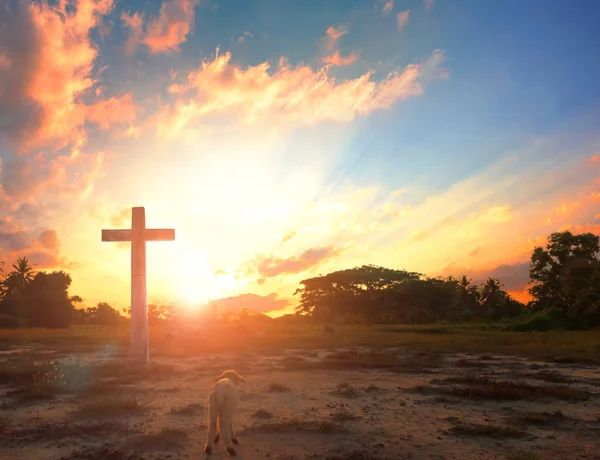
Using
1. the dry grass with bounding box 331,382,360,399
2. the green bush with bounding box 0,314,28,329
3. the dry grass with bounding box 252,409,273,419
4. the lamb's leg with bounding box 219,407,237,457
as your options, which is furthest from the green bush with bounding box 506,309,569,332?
the green bush with bounding box 0,314,28,329

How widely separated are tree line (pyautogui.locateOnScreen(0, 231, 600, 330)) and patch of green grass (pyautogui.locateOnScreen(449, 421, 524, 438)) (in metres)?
45.0

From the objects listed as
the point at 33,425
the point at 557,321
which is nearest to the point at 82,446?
the point at 33,425

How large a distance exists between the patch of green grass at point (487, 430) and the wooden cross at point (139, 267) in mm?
15076

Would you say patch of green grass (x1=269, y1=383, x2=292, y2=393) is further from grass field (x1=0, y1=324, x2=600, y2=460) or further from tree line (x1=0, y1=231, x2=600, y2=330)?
tree line (x1=0, y1=231, x2=600, y2=330)

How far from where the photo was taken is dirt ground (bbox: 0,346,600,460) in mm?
7555

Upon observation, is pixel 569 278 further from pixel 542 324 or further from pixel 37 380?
pixel 37 380

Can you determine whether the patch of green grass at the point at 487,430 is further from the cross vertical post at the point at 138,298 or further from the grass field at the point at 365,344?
the grass field at the point at 365,344

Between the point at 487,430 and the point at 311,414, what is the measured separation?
386 cm

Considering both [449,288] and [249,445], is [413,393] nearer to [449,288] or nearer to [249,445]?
[249,445]

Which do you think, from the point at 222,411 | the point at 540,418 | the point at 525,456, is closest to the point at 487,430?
the point at 525,456

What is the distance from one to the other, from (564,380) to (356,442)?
10.7 m

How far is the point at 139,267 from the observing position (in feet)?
66.0

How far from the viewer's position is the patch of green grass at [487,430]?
8344 mm

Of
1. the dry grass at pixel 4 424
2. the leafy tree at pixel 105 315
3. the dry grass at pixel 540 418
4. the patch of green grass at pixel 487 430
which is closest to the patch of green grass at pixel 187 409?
the dry grass at pixel 4 424
